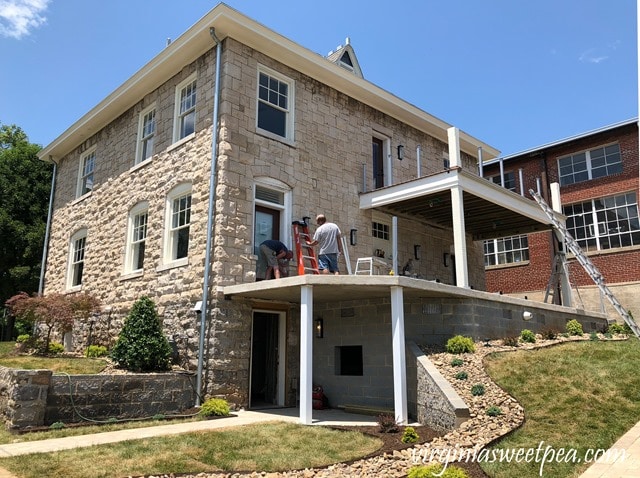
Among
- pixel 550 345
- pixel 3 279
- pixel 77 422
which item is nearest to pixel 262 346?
pixel 77 422

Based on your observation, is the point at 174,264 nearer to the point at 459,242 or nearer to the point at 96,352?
the point at 96,352

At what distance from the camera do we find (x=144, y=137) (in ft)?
48.5

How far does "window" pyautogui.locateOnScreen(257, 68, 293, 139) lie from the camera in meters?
12.7

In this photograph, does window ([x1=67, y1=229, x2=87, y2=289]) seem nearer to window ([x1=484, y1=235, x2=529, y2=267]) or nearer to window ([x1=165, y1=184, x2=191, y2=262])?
window ([x1=165, y1=184, x2=191, y2=262])

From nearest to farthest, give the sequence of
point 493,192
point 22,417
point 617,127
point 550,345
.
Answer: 1. point 22,417
2. point 550,345
3. point 493,192
4. point 617,127

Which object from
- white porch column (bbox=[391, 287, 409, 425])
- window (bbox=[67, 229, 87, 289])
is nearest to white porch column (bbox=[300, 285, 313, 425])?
white porch column (bbox=[391, 287, 409, 425])

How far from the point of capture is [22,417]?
8062 mm

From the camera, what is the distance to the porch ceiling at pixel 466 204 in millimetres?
12969

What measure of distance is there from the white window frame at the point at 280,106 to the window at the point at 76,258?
8.14 metres

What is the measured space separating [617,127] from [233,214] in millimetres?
17520

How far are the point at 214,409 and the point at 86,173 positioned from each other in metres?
11.5

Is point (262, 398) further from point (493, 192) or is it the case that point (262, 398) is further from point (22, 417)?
point (493, 192)

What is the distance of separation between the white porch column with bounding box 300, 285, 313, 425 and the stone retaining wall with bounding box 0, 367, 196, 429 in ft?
8.54

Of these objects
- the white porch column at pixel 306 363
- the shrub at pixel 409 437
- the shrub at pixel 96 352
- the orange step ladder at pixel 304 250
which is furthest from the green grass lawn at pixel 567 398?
the shrub at pixel 96 352
